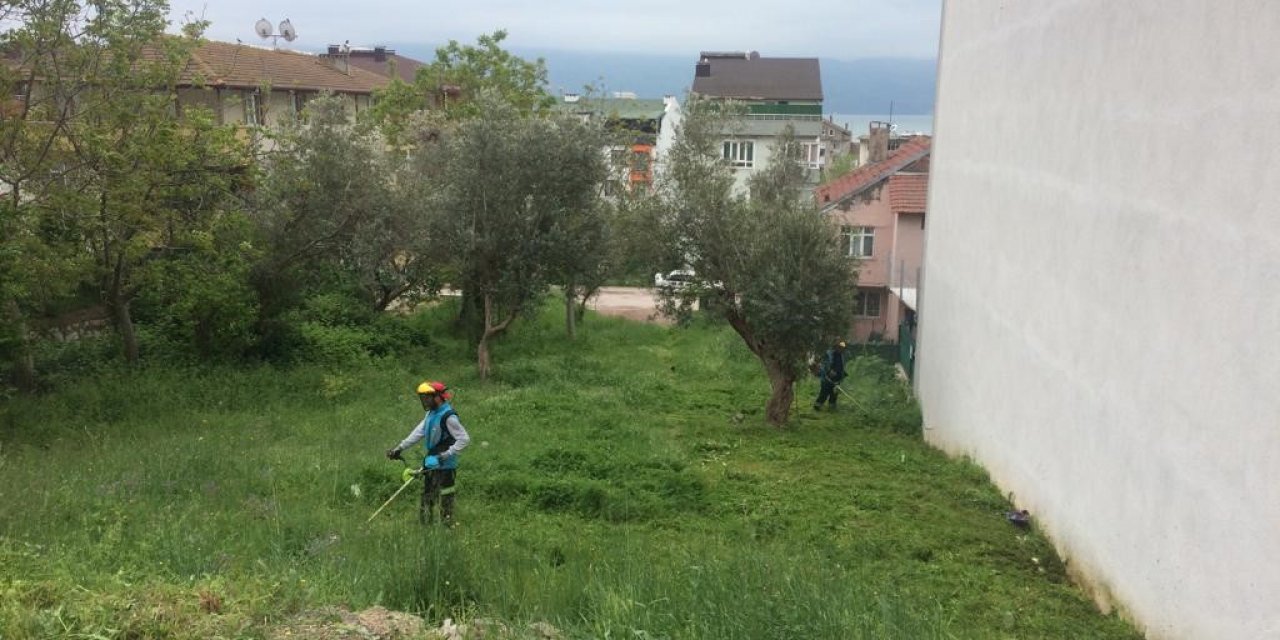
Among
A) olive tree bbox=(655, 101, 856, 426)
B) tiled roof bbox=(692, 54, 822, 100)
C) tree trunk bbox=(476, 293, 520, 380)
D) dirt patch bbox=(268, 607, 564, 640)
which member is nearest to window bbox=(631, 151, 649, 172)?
olive tree bbox=(655, 101, 856, 426)

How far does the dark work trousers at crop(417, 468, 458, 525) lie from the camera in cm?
885

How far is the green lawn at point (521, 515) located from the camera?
5.29 metres

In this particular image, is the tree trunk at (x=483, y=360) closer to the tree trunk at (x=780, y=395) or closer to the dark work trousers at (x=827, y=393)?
the tree trunk at (x=780, y=395)

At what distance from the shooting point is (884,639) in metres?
4.89

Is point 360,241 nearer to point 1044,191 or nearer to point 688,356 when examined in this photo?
point 688,356

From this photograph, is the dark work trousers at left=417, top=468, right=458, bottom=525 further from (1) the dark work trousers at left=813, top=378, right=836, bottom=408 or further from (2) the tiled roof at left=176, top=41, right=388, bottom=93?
(2) the tiled roof at left=176, top=41, right=388, bottom=93

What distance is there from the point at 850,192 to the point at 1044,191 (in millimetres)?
18524

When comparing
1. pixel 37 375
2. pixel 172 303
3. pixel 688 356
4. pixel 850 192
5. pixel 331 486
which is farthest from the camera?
pixel 850 192

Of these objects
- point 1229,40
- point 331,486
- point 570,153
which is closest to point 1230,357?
point 1229,40

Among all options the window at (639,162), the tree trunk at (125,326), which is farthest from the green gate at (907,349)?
the tree trunk at (125,326)

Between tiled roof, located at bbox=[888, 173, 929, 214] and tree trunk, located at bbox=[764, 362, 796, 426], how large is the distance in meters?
13.4

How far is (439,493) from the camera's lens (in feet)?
28.9

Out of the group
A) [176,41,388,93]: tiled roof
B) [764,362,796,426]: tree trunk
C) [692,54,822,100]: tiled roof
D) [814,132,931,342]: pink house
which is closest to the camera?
[764,362,796,426]: tree trunk

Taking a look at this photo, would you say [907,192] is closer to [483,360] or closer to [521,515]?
[483,360]
